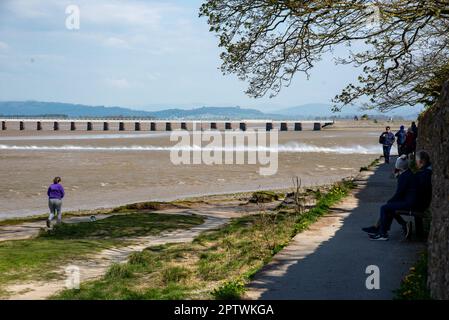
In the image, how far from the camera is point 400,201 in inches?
375

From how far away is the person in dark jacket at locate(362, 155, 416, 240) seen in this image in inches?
366

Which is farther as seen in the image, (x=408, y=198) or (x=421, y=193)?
(x=408, y=198)

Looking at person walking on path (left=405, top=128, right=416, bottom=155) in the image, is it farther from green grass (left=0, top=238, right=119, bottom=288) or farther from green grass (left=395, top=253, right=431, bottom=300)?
green grass (left=395, top=253, right=431, bottom=300)

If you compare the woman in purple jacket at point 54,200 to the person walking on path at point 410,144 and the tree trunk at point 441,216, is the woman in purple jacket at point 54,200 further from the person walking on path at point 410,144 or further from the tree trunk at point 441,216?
the person walking on path at point 410,144

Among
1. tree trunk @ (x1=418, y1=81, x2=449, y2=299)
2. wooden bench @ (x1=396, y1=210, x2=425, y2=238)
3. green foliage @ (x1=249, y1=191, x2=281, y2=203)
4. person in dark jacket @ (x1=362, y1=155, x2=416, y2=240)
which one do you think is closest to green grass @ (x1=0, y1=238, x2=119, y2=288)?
person in dark jacket @ (x1=362, y1=155, x2=416, y2=240)

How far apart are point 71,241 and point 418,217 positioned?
7.89 m

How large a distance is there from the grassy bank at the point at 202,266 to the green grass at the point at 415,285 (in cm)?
184

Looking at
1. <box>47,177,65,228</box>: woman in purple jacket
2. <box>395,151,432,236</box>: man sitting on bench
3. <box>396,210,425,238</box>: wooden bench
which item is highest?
<box>395,151,432,236</box>: man sitting on bench

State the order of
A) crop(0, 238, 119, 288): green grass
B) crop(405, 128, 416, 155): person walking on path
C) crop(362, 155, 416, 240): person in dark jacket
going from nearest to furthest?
1. crop(362, 155, 416, 240): person in dark jacket
2. crop(0, 238, 119, 288): green grass
3. crop(405, 128, 416, 155): person walking on path

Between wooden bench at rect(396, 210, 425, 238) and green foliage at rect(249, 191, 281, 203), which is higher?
wooden bench at rect(396, 210, 425, 238)

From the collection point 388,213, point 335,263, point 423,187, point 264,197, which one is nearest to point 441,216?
point 335,263

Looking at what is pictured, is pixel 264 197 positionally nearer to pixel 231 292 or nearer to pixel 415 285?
pixel 231 292

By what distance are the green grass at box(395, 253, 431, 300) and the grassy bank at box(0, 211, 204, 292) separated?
21.0ft

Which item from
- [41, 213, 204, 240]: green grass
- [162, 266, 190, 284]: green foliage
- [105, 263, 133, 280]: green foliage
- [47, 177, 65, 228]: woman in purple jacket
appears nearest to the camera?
[162, 266, 190, 284]: green foliage
